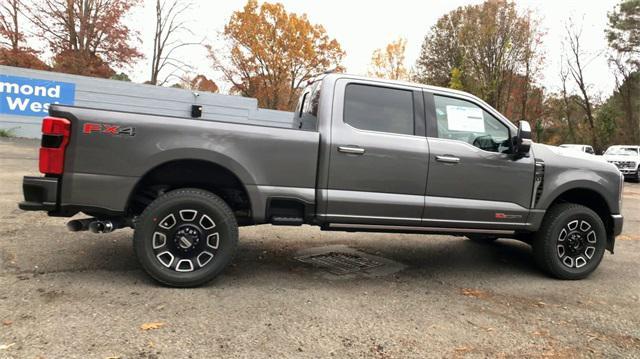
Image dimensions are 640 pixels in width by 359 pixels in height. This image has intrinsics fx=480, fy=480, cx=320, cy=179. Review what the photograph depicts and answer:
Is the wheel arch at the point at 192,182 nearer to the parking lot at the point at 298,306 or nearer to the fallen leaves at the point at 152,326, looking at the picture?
the parking lot at the point at 298,306

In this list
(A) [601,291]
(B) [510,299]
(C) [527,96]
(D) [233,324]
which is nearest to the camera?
(D) [233,324]

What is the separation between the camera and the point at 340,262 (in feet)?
18.1

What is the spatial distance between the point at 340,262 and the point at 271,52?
119 ft

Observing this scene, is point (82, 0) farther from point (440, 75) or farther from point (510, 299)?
point (510, 299)

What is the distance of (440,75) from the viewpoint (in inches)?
1635

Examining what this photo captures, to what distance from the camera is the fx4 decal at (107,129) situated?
3926 millimetres

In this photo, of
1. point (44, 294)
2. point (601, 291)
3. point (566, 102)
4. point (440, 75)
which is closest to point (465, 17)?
point (440, 75)

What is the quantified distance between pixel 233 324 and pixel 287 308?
1.77 ft

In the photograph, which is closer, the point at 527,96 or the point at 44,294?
the point at 44,294

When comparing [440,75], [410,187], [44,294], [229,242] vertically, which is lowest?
[44,294]

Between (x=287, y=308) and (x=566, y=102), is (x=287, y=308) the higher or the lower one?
the lower one

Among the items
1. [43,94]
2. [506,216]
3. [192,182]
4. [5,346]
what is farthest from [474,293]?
[43,94]

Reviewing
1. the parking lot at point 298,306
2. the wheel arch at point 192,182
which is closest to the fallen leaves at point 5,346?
the parking lot at point 298,306

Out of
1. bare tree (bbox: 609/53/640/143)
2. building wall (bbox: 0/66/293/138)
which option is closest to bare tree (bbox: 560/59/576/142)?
bare tree (bbox: 609/53/640/143)
